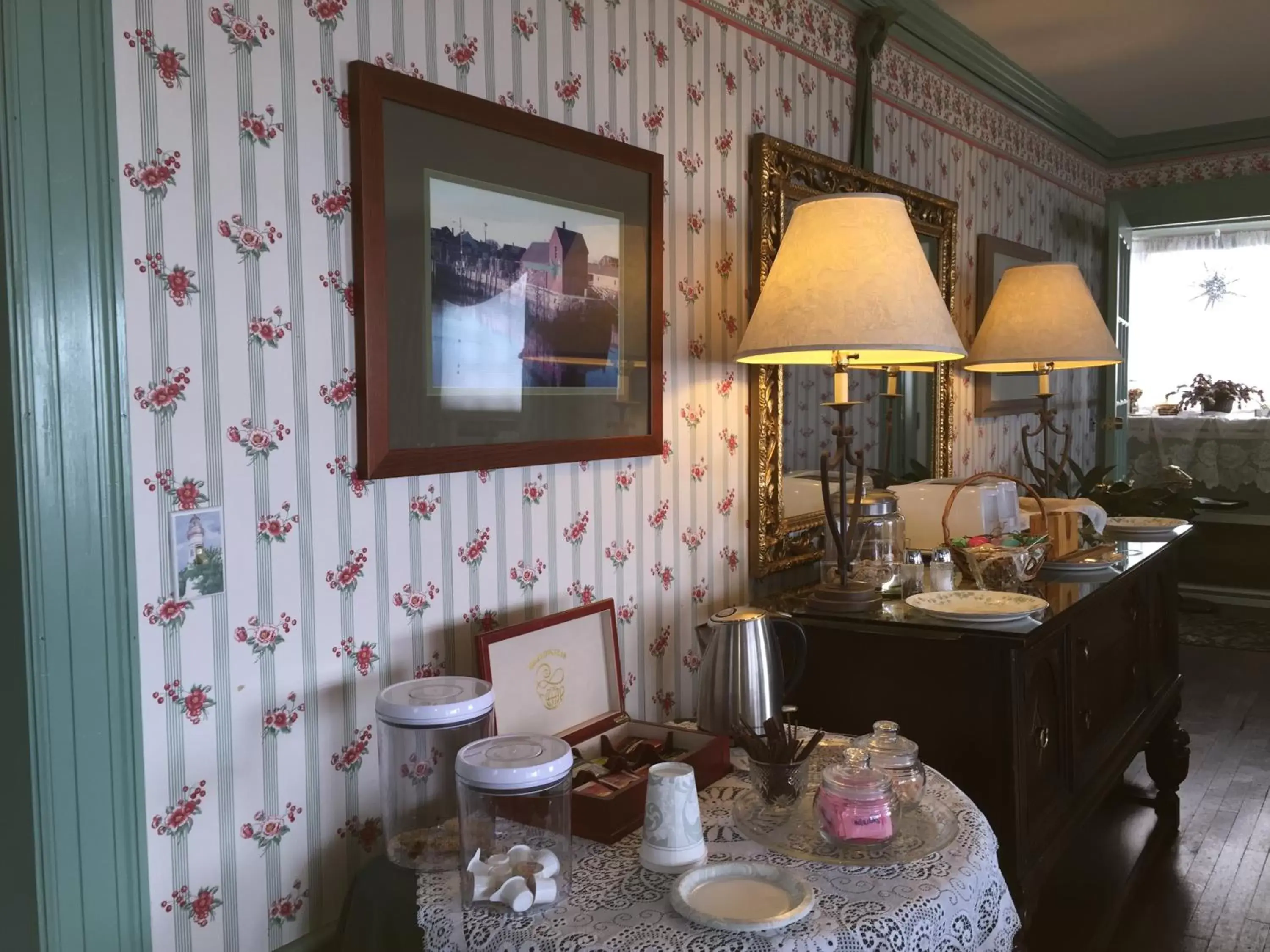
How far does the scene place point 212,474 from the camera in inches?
54.2

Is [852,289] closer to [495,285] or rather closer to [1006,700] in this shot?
[495,285]

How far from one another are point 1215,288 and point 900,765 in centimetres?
623

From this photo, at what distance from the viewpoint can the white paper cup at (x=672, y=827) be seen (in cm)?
139

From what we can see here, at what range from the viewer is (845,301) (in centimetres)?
199

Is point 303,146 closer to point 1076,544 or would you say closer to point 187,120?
point 187,120

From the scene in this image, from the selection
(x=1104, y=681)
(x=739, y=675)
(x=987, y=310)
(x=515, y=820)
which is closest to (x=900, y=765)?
(x=739, y=675)

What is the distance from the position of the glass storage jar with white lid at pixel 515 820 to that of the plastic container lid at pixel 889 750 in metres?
0.47

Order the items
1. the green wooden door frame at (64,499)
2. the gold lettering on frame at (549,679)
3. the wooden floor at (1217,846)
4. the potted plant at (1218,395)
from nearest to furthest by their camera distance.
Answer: the green wooden door frame at (64,499) < the gold lettering on frame at (549,679) < the wooden floor at (1217,846) < the potted plant at (1218,395)

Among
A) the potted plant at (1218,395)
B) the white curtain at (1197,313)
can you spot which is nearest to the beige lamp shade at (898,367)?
the white curtain at (1197,313)

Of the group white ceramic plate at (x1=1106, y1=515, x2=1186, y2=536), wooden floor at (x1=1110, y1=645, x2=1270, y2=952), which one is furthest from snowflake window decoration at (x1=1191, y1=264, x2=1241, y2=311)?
white ceramic plate at (x1=1106, y1=515, x2=1186, y2=536)

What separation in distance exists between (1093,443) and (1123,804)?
7.98 ft

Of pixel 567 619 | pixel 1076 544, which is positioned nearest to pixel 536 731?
pixel 567 619

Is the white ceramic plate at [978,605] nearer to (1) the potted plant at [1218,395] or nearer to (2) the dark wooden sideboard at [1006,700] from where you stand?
(2) the dark wooden sideboard at [1006,700]

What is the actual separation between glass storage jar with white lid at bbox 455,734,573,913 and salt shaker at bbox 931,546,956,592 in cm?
119
